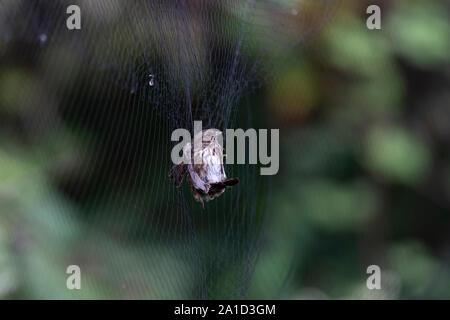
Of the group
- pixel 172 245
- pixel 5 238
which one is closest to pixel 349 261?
pixel 172 245

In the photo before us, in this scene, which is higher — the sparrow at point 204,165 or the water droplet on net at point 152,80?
the water droplet on net at point 152,80

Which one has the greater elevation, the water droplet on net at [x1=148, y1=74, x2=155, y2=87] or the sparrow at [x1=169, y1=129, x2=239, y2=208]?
the water droplet on net at [x1=148, y1=74, x2=155, y2=87]

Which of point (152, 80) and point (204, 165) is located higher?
point (152, 80)

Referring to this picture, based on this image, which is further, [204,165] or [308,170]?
[308,170]
